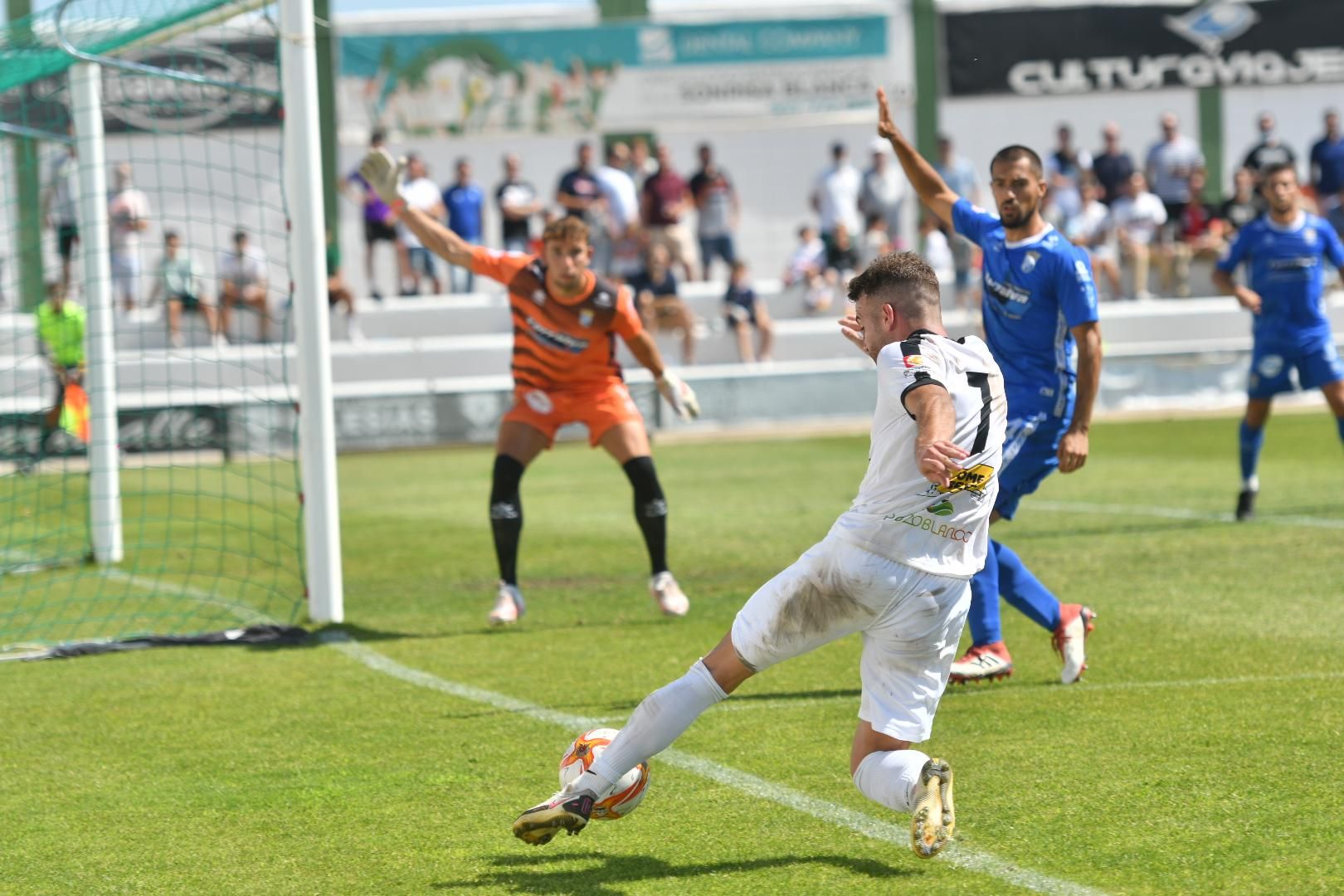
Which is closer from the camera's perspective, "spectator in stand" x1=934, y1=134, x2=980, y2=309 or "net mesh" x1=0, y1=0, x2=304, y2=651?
"net mesh" x1=0, y1=0, x2=304, y2=651

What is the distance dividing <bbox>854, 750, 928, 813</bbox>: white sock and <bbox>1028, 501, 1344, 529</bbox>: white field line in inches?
312

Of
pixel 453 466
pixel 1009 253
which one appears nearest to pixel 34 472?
pixel 453 466

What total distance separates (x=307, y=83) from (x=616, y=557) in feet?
13.7

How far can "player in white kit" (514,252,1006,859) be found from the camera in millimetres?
4652

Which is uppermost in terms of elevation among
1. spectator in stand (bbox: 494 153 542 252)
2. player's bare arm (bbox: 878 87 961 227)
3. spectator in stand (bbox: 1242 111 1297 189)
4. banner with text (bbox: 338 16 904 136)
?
banner with text (bbox: 338 16 904 136)

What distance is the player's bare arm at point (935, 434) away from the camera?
4371mm

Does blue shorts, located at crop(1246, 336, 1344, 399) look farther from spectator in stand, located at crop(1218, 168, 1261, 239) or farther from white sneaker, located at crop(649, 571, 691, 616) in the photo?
spectator in stand, located at crop(1218, 168, 1261, 239)

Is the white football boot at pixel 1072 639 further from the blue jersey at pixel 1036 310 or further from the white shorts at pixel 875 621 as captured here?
the white shorts at pixel 875 621

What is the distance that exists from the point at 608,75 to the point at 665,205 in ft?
24.4

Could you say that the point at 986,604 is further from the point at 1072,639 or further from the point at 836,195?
the point at 836,195

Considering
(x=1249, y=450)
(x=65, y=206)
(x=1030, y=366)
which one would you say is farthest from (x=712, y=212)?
(x=1030, y=366)

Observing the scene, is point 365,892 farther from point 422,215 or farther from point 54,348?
point 54,348

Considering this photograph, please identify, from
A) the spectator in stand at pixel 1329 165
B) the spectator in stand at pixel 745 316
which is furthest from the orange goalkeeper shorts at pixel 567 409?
the spectator in stand at pixel 1329 165

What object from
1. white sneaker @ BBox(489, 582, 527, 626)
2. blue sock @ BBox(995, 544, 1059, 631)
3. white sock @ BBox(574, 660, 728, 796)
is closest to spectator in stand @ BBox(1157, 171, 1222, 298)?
white sneaker @ BBox(489, 582, 527, 626)
